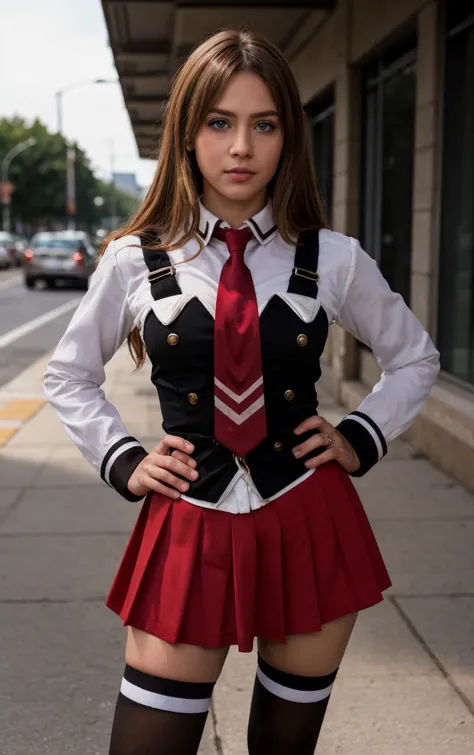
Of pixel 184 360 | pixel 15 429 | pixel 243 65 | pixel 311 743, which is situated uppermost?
pixel 243 65

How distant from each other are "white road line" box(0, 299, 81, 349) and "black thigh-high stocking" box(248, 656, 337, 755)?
13.6 m

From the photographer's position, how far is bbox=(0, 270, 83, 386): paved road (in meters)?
13.9

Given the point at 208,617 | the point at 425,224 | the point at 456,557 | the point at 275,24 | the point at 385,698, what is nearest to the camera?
the point at 208,617

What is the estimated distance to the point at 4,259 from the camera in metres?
45.7

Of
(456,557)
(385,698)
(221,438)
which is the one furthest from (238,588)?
(456,557)

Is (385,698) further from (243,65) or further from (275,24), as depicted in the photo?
(275,24)

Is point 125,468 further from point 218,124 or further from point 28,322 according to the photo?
point 28,322

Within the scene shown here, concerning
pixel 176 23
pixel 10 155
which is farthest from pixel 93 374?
pixel 10 155

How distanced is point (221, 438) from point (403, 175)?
7218 mm

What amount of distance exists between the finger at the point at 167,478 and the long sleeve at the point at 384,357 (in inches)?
15.2

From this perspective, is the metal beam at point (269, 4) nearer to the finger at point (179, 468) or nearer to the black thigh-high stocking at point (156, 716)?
the finger at point (179, 468)

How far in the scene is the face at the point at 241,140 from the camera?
203 cm

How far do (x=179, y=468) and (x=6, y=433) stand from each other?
267 inches

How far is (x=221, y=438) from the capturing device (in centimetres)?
203
